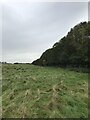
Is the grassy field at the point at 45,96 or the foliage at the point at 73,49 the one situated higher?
the foliage at the point at 73,49

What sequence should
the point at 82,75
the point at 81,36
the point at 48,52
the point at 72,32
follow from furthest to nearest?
the point at 48,52 < the point at 72,32 < the point at 81,36 < the point at 82,75

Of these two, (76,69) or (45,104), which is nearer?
(45,104)

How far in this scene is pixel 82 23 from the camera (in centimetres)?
2369

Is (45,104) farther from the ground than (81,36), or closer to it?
closer to it

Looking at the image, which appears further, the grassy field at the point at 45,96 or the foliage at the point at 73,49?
the foliage at the point at 73,49

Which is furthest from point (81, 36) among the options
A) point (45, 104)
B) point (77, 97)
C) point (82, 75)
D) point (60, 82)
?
point (45, 104)

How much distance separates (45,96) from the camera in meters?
12.3

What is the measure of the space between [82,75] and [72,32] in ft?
23.1

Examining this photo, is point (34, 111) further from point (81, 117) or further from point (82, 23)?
point (82, 23)

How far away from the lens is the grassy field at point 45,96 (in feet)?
36.1

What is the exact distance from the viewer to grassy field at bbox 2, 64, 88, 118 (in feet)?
36.1

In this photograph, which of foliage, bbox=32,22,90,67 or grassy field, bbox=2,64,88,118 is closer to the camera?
grassy field, bbox=2,64,88,118

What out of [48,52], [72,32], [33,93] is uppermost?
[72,32]

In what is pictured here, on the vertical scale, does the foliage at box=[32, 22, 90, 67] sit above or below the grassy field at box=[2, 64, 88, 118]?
above
